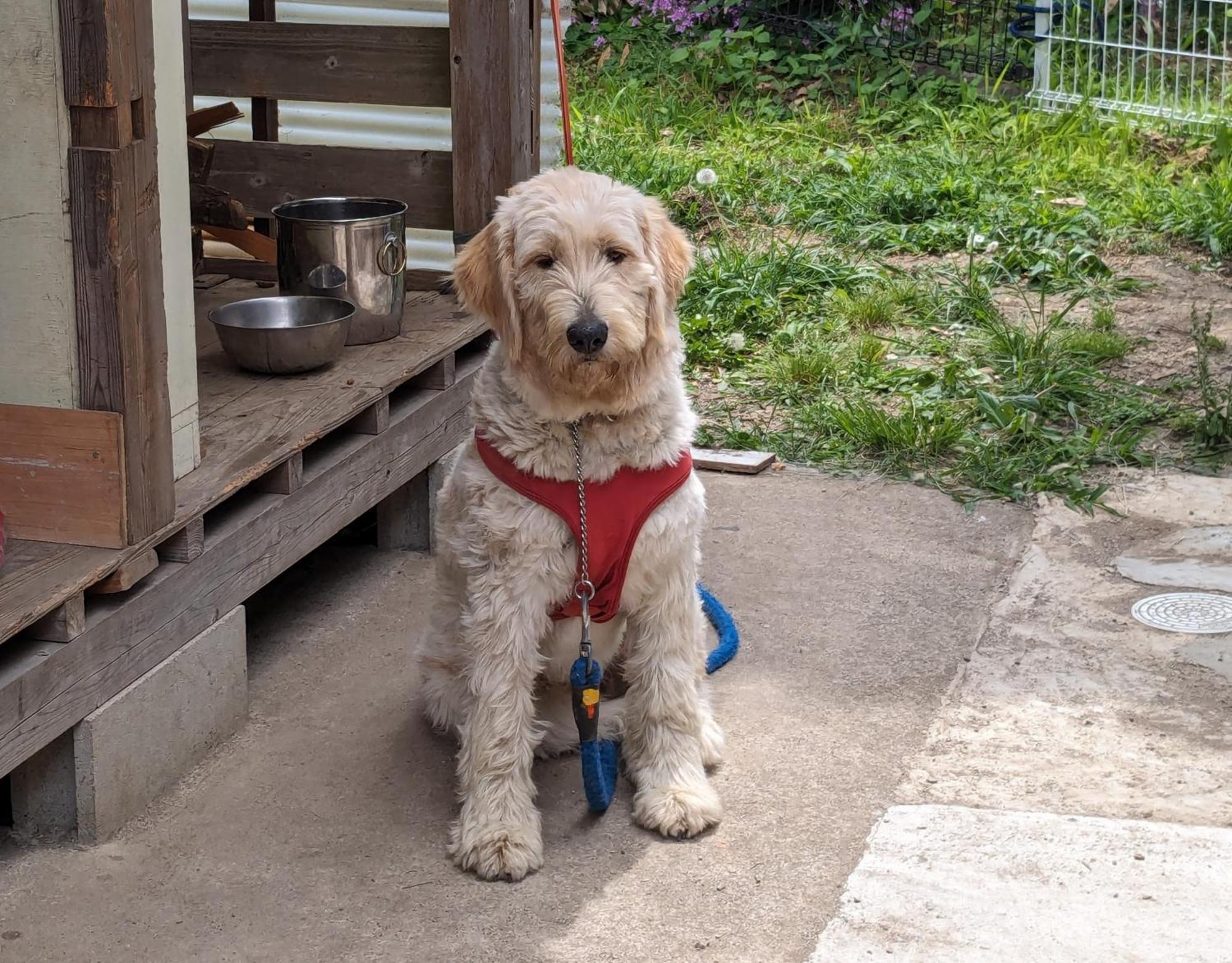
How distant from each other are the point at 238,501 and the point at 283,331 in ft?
2.28

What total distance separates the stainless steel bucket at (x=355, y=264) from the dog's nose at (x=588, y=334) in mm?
2001

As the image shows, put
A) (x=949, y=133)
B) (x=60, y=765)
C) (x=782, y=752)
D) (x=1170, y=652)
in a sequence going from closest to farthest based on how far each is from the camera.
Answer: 1. (x=60, y=765)
2. (x=782, y=752)
3. (x=1170, y=652)
4. (x=949, y=133)

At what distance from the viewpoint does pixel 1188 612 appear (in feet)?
15.3

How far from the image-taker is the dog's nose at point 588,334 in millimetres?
3256

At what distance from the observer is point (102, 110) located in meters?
3.30

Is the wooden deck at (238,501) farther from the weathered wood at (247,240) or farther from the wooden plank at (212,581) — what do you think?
the weathered wood at (247,240)

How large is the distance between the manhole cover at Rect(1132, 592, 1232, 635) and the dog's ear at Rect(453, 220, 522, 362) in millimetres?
2339

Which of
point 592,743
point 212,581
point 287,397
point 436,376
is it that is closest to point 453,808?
point 592,743

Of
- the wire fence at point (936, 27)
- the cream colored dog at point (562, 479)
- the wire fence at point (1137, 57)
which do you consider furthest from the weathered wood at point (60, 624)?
the wire fence at point (936, 27)

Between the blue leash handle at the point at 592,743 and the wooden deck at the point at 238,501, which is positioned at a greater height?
the wooden deck at the point at 238,501

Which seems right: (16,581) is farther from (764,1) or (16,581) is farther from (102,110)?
(764,1)

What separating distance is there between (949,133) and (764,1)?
2.66 metres

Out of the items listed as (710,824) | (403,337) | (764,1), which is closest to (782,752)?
(710,824)

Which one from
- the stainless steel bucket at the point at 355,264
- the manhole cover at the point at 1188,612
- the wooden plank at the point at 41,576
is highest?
the stainless steel bucket at the point at 355,264
